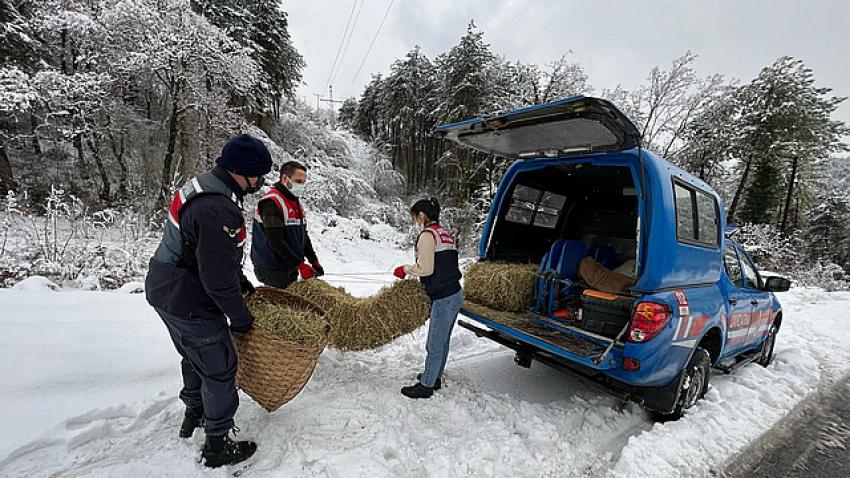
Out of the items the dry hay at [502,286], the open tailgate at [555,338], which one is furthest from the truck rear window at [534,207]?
the open tailgate at [555,338]

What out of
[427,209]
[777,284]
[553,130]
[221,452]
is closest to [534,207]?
[553,130]

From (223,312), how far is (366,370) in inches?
69.0

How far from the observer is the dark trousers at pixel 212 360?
6.63 feet

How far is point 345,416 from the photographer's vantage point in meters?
2.62

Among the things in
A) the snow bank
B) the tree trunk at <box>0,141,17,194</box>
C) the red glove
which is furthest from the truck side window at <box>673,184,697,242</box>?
the tree trunk at <box>0,141,17,194</box>

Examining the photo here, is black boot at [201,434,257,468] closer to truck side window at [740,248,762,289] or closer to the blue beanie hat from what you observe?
the blue beanie hat

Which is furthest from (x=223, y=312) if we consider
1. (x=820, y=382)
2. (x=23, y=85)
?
(x=23, y=85)

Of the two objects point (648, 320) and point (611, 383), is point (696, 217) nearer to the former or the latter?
point (648, 320)

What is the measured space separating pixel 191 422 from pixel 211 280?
1.11 metres

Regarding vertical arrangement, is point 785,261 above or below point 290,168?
below

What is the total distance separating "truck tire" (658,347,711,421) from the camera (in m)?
2.94

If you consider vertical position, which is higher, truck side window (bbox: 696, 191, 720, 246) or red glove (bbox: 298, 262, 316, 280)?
truck side window (bbox: 696, 191, 720, 246)

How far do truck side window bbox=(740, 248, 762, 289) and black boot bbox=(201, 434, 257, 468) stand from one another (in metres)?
4.93

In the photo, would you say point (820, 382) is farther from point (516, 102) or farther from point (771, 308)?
point (516, 102)
